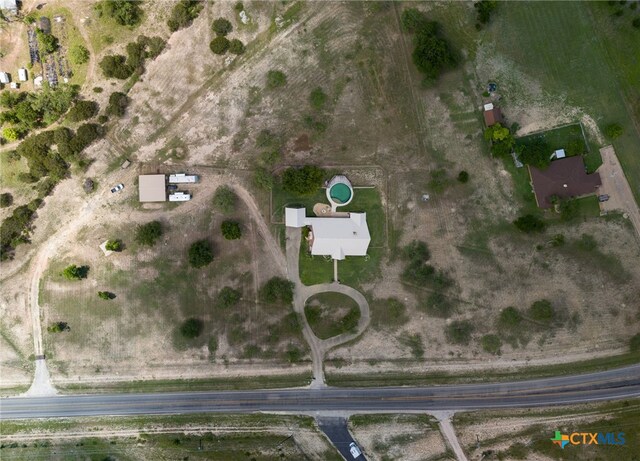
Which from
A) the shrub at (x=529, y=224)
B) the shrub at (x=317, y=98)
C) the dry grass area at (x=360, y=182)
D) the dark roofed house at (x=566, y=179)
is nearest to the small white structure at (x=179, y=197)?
the dry grass area at (x=360, y=182)

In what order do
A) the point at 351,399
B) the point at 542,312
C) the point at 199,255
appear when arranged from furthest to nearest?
1. the point at 351,399
2. the point at 199,255
3. the point at 542,312

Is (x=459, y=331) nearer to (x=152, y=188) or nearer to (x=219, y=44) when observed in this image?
(x=152, y=188)

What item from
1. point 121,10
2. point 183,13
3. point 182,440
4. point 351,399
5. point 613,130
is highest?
point 121,10

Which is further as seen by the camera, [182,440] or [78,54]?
[182,440]

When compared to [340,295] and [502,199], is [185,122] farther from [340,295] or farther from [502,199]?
[502,199]

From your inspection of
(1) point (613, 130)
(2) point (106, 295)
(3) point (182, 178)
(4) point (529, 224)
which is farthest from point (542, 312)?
(2) point (106, 295)

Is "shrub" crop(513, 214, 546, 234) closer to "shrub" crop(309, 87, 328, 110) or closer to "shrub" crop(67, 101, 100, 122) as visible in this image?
"shrub" crop(309, 87, 328, 110)

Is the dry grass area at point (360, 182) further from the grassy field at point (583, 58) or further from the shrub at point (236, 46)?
the grassy field at point (583, 58)
